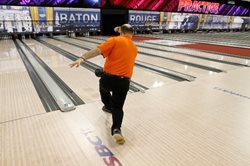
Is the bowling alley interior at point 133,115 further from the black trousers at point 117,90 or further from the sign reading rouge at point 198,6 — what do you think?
the sign reading rouge at point 198,6

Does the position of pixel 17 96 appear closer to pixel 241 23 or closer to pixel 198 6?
pixel 198 6

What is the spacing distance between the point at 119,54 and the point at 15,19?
10.6m

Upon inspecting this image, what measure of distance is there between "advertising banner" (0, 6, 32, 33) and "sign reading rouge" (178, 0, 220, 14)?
34.7 feet

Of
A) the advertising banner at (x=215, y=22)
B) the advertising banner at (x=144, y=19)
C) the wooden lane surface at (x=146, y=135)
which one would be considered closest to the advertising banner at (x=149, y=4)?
the advertising banner at (x=144, y=19)

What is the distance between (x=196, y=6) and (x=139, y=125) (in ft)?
54.4

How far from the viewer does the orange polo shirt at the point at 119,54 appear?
5.27 ft

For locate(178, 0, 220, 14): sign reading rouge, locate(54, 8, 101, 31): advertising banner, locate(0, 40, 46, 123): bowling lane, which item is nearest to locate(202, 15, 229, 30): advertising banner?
locate(178, 0, 220, 14): sign reading rouge

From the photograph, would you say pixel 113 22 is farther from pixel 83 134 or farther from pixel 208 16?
pixel 83 134

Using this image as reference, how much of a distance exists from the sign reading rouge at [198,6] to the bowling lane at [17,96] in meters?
14.1

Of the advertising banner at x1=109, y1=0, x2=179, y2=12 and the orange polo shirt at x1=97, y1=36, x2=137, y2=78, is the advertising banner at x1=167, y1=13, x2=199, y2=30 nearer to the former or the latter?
the advertising banner at x1=109, y1=0, x2=179, y2=12

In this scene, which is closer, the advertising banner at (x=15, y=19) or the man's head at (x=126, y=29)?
the man's head at (x=126, y=29)

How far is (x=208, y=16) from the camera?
1742 centimetres

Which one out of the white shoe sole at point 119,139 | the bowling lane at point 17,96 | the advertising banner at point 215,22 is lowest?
the white shoe sole at point 119,139

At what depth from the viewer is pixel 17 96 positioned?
2.69m
